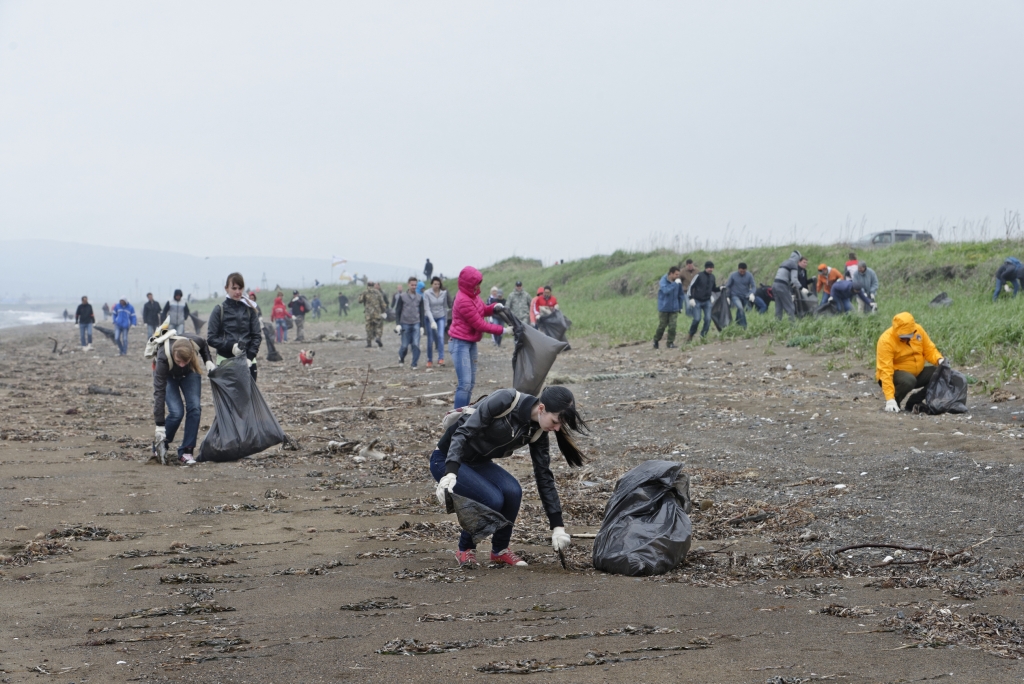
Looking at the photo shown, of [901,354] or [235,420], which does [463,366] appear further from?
[901,354]

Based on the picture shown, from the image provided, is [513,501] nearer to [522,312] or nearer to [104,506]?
[104,506]

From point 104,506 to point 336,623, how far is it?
382 centimetres

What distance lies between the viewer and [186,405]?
9359 millimetres

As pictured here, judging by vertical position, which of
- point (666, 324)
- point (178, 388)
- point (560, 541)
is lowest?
point (560, 541)

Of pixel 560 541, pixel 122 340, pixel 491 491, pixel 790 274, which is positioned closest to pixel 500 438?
pixel 491 491

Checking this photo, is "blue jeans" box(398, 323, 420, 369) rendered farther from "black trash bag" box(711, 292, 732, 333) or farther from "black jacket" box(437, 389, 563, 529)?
"black jacket" box(437, 389, 563, 529)

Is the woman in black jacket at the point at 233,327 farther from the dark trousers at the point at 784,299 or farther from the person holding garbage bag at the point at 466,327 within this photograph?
the dark trousers at the point at 784,299

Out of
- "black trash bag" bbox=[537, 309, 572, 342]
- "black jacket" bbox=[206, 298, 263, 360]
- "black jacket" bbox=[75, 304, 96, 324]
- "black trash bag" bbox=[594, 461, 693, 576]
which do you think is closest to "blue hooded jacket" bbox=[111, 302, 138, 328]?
"black jacket" bbox=[75, 304, 96, 324]

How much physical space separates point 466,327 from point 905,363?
4566 millimetres

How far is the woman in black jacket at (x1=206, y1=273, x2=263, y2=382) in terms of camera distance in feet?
31.1

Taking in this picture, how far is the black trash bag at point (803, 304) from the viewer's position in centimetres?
1984

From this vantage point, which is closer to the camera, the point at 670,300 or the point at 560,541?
the point at 560,541

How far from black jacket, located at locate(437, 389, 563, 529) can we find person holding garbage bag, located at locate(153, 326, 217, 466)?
4432 mm

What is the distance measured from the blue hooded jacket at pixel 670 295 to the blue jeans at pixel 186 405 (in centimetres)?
1074
